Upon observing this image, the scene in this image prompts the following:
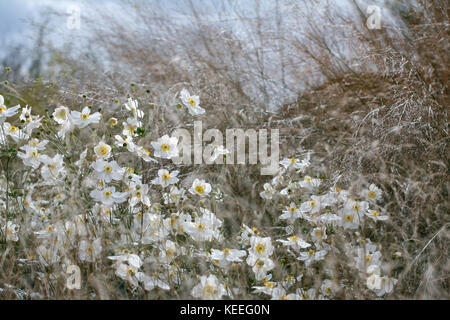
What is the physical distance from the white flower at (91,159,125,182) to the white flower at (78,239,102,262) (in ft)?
0.73

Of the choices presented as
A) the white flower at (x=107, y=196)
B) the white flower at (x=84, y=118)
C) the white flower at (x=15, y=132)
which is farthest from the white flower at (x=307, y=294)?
the white flower at (x=15, y=132)

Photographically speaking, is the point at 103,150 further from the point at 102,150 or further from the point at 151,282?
the point at 151,282

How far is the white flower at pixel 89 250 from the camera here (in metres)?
1.56

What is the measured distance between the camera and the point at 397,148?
203 centimetres

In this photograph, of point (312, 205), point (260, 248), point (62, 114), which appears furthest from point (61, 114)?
point (312, 205)

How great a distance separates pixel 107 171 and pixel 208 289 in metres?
0.59

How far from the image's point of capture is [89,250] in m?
1.57

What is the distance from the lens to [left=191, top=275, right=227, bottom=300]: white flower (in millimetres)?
1370

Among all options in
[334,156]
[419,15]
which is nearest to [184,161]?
[334,156]

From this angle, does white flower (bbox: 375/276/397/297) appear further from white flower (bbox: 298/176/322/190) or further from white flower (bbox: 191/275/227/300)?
white flower (bbox: 298/176/322/190)

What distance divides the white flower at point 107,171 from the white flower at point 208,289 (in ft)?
1.70

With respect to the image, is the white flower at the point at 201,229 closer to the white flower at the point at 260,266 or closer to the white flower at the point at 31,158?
the white flower at the point at 260,266

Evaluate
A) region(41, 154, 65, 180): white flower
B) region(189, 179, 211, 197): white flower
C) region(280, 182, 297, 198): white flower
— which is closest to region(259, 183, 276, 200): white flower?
region(280, 182, 297, 198): white flower
